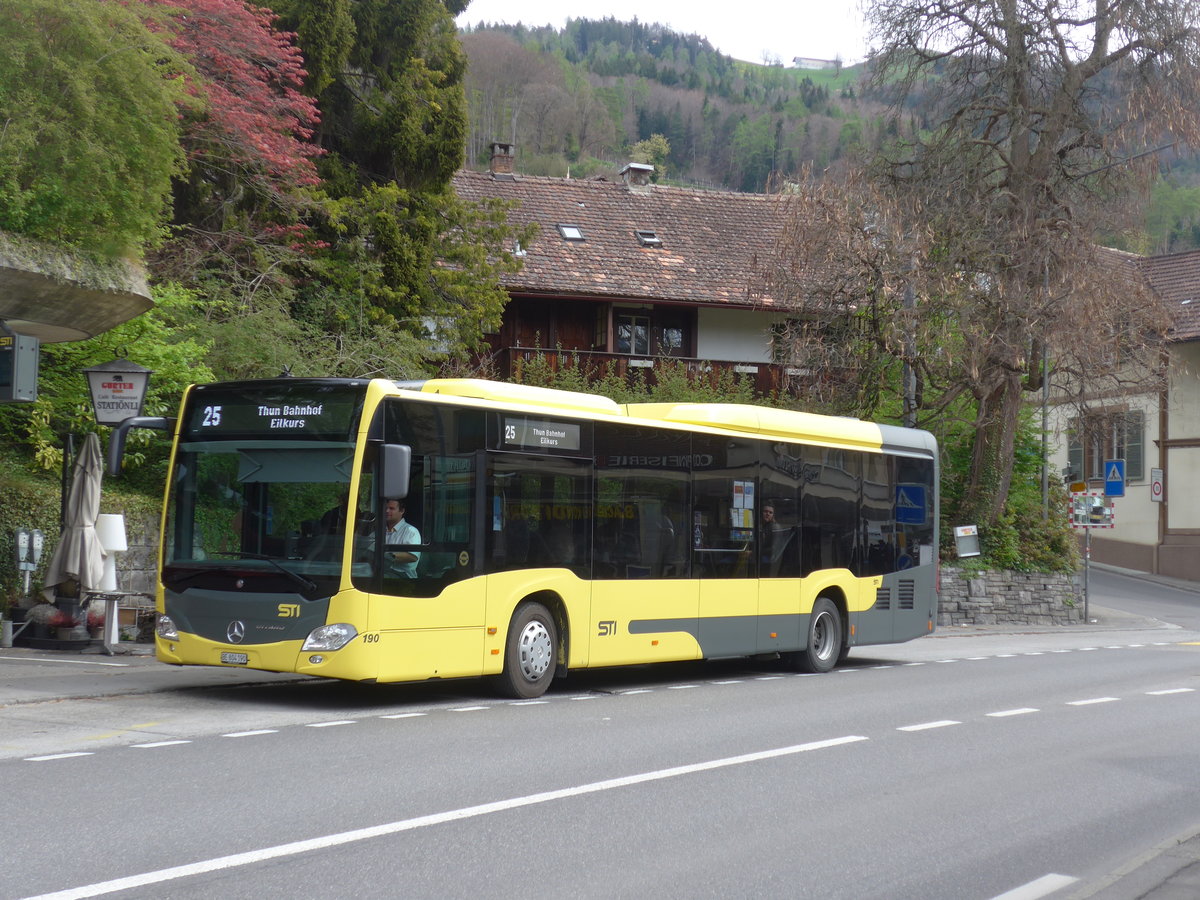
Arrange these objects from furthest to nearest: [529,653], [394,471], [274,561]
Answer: [529,653] < [274,561] < [394,471]

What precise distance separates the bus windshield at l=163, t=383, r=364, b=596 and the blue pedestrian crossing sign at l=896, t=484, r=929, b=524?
9171 mm

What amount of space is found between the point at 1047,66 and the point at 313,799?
26.4 metres

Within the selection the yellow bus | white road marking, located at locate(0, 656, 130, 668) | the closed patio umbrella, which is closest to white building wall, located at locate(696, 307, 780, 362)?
the yellow bus

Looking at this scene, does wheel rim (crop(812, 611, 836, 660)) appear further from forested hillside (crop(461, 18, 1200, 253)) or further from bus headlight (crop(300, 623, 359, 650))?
forested hillside (crop(461, 18, 1200, 253))

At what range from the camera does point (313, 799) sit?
7809mm

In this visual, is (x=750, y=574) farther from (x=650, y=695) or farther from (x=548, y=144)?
(x=548, y=144)

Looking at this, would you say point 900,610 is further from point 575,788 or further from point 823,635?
point 575,788

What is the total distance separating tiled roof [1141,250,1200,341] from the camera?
154 ft

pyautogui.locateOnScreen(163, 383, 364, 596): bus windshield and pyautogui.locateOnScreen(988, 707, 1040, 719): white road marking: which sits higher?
pyautogui.locateOnScreen(163, 383, 364, 596): bus windshield

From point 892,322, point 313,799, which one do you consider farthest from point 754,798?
point 892,322

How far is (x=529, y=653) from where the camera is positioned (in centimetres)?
1301

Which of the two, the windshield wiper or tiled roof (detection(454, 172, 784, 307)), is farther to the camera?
tiled roof (detection(454, 172, 784, 307))

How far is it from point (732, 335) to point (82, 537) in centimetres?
2492

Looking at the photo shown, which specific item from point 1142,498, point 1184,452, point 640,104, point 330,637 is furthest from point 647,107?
point 330,637
